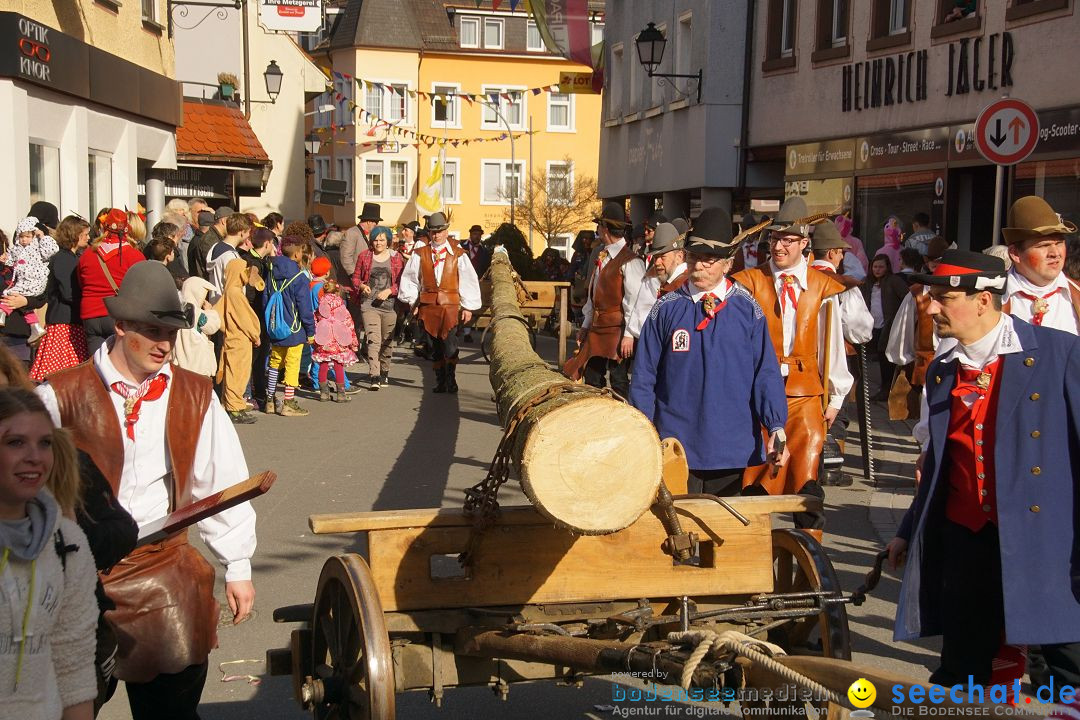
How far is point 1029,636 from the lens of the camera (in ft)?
13.6

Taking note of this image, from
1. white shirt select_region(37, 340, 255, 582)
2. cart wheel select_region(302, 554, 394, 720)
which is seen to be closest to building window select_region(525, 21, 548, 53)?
cart wheel select_region(302, 554, 394, 720)

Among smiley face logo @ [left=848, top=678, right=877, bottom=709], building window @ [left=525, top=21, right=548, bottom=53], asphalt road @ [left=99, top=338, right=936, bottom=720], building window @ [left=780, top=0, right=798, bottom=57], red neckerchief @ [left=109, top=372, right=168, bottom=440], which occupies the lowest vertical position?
asphalt road @ [left=99, top=338, right=936, bottom=720]

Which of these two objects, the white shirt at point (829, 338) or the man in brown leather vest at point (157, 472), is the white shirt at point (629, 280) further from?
the man in brown leather vest at point (157, 472)

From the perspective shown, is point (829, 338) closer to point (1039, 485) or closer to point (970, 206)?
point (1039, 485)

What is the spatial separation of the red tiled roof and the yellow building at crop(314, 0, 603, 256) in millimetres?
36974

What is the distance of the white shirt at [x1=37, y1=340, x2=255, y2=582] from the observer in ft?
14.1

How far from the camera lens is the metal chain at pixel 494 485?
452 centimetres

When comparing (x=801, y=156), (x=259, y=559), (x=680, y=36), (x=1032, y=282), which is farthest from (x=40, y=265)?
Answer: (x=680, y=36)

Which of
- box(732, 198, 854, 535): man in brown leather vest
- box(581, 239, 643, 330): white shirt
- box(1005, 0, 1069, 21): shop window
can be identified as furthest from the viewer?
box(1005, 0, 1069, 21): shop window

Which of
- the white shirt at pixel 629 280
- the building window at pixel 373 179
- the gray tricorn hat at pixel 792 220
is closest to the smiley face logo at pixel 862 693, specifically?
the gray tricorn hat at pixel 792 220

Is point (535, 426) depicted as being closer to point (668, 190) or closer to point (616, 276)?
point (616, 276)

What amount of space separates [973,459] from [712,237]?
2.51 metres

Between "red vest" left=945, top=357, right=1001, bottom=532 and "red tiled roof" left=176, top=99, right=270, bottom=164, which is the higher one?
"red tiled roof" left=176, top=99, right=270, bottom=164

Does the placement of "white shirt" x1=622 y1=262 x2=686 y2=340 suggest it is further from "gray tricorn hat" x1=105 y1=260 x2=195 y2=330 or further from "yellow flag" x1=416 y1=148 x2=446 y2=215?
"yellow flag" x1=416 y1=148 x2=446 y2=215
